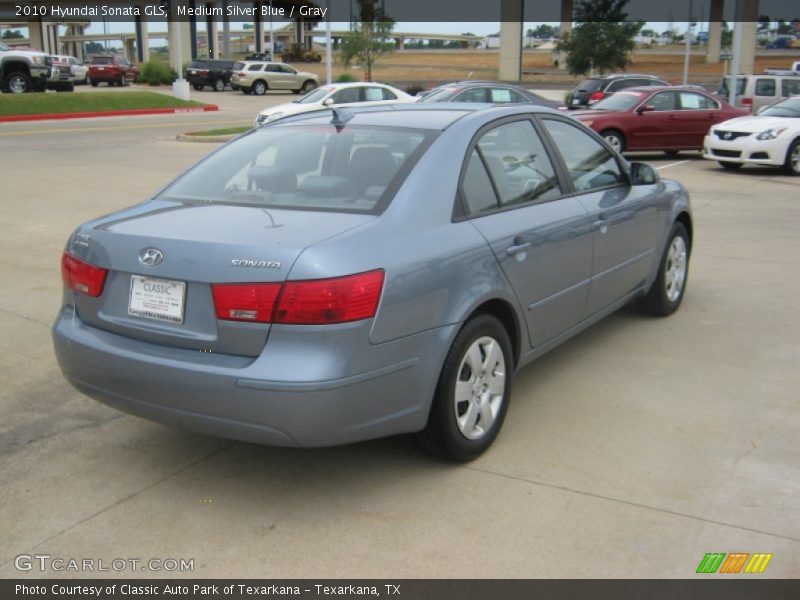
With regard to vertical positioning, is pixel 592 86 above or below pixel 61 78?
above

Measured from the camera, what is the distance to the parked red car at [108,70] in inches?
1889

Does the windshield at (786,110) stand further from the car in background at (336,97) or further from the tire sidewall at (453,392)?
the tire sidewall at (453,392)

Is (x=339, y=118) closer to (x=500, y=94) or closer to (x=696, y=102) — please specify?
(x=696, y=102)

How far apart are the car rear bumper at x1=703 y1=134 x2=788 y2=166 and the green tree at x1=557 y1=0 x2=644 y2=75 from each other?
32.1 meters

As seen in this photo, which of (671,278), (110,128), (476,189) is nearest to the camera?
(476,189)

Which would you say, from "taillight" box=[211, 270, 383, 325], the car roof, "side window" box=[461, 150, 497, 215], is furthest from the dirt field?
"taillight" box=[211, 270, 383, 325]

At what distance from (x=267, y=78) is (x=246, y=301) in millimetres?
44581

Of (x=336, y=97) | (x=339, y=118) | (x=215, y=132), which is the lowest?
(x=215, y=132)

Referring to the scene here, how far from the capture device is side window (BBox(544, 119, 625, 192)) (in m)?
5.16

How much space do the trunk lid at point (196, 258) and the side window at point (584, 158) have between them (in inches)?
73.4

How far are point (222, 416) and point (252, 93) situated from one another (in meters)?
44.8

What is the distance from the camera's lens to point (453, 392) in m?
3.85

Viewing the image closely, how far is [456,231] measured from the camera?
13.0 feet

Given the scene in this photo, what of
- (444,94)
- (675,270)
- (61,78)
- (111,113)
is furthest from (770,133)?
(61,78)
